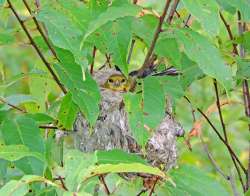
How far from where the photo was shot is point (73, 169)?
1.82 m

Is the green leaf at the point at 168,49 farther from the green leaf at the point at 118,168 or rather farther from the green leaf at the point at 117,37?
the green leaf at the point at 118,168

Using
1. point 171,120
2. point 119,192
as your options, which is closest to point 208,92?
point 171,120

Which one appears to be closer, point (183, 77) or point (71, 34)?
point (71, 34)

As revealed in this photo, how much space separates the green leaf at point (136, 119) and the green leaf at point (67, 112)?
213 millimetres

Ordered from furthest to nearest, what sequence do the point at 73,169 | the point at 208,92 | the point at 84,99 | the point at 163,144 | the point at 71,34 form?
1. the point at 208,92
2. the point at 163,144
3. the point at 84,99
4. the point at 71,34
5. the point at 73,169

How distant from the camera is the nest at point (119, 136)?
2707 millimetres

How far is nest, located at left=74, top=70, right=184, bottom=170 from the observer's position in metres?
2.71

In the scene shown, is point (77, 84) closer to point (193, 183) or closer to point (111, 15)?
point (111, 15)

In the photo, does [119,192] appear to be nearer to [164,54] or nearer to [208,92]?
[164,54]

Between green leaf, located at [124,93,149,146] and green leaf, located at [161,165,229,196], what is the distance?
15cm

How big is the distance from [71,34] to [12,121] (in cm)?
41

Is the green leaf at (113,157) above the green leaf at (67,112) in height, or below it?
above

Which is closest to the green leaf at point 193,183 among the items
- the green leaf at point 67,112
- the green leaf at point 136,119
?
the green leaf at point 136,119

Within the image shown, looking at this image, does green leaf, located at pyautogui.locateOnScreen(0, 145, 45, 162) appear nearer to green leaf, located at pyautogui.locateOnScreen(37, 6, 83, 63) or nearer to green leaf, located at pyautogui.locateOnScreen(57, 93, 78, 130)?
green leaf, located at pyautogui.locateOnScreen(37, 6, 83, 63)
